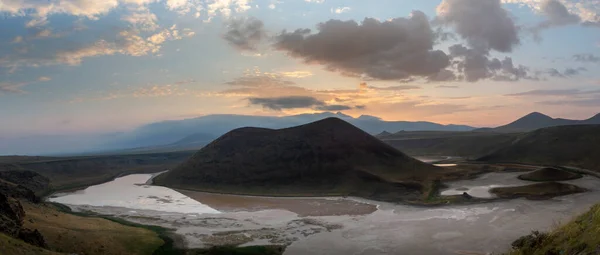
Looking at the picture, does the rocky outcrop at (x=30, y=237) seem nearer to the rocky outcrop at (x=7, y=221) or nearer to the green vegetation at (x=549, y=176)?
the rocky outcrop at (x=7, y=221)

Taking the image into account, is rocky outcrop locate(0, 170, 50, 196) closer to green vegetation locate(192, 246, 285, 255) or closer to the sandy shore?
the sandy shore

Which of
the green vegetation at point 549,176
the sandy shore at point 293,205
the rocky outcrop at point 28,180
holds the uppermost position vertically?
the rocky outcrop at point 28,180

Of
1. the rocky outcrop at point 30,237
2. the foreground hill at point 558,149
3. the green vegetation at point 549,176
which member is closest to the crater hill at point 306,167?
the green vegetation at point 549,176

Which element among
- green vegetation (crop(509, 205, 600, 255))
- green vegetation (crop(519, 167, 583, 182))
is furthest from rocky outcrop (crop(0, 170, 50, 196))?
green vegetation (crop(519, 167, 583, 182))

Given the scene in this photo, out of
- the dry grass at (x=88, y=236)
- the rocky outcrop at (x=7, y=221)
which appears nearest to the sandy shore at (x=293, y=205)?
the dry grass at (x=88, y=236)

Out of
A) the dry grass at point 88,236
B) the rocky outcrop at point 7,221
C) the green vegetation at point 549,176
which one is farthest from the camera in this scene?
the green vegetation at point 549,176

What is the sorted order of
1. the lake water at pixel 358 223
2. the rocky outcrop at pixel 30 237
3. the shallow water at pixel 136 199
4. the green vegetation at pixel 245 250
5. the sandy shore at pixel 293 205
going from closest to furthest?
the rocky outcrop at pixel 30 237
the green vegetation at pixel 245 250
the lake water at pixel 358 223
the sandy shore at pixel 293 205
the shallow water at pixel 136 199

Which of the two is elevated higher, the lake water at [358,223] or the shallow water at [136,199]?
the shallow water at [136,199]

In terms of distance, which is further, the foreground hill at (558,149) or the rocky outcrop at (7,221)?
the foreground hill at (558,149)
